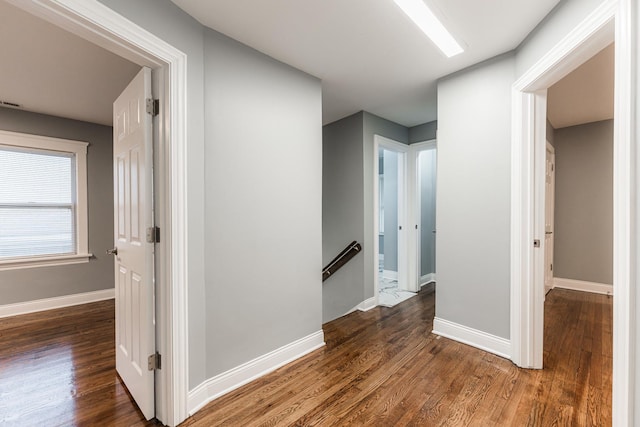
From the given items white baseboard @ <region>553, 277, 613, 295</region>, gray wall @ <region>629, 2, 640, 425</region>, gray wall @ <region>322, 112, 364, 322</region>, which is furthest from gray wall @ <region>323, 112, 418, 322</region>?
white baseboard @ <region>553, 277, 613, 295</region>

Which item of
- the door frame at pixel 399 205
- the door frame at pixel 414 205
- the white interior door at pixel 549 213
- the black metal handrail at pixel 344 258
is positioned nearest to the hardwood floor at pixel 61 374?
the black metal handrail at pixel 344 258

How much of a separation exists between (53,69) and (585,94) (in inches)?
205

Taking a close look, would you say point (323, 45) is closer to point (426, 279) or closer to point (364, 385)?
point (364, 385)

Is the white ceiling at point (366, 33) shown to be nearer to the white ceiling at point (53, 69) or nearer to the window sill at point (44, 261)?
the white ceiling at point (53, 69)

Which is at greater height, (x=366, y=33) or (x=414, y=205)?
(x=366, y=33)

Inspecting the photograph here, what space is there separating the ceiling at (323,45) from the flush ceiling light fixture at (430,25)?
0.04 meters

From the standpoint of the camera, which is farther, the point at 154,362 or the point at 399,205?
the point at 399,205

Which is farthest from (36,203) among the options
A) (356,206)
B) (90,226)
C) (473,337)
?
(473,337)

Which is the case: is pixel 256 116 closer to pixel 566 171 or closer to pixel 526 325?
pixel 526 325

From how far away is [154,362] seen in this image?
1.67 meters

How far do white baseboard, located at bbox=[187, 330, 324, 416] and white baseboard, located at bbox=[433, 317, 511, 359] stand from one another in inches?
45.3

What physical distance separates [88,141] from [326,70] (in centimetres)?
354

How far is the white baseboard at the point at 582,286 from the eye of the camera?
13.2 ft

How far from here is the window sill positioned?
3.35 m
